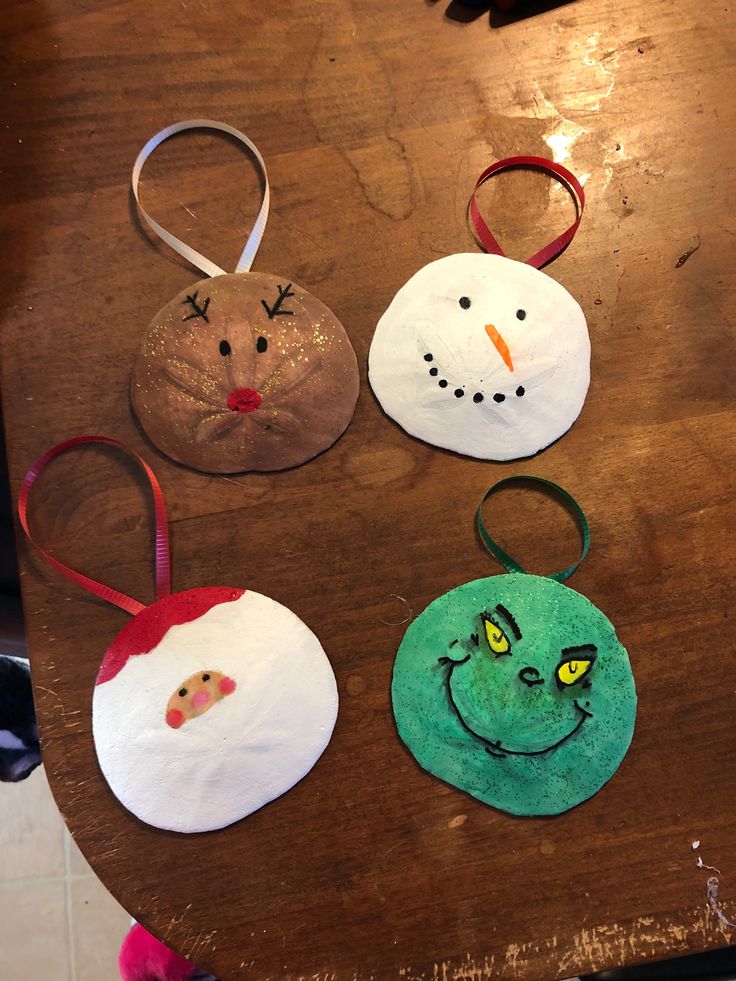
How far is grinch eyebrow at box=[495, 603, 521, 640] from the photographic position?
61 centimetres

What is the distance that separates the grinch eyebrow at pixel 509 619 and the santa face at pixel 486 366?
13 centimetres

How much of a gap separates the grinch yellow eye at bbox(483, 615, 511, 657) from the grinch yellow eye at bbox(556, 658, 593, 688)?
5 cm

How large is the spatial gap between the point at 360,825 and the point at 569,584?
0.27 meters

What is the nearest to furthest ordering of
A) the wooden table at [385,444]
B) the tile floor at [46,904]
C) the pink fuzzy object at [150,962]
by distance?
the wooden table at [385,444], the pink fuzzy object at [150,962], the tile floor at [46,904]

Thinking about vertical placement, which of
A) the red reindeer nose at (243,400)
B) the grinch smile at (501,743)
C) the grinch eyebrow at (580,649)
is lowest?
the grinch smile at (501,743)

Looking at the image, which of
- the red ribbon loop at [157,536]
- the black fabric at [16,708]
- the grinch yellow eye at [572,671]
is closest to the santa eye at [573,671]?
the grinch yellow eye at [572,671]

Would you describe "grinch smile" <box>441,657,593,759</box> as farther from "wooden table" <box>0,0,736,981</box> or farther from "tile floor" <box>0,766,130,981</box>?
"tile floor" <box>0,766,130,981</box>

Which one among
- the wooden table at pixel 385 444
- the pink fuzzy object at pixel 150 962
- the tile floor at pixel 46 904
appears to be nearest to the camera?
the wooden table at pixel 385 444

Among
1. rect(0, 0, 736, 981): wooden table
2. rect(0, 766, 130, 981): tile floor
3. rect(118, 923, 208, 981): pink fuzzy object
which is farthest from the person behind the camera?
rect(0, 766, 130, 981): tile floor

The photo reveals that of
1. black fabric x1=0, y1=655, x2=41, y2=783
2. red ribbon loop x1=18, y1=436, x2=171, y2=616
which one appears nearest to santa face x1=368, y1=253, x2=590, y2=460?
red ribbon loop x1=18, y1=436, x2=171, y2=616

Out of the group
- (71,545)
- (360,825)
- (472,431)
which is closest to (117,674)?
(71,545)

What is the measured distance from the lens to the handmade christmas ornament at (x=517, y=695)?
1.96ft

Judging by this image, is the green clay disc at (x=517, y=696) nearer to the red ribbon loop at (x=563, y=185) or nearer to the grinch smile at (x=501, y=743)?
the grinch smile at (x=501, y=743)

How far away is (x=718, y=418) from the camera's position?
25.7 inches
